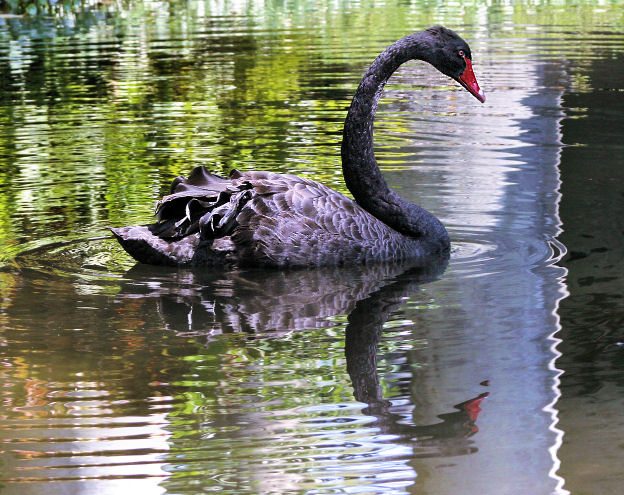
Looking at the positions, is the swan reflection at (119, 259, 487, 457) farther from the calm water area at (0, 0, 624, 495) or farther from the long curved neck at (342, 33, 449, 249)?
the long curved neck at (342, 33, 449, 249)

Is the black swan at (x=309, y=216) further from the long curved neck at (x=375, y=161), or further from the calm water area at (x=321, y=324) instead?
the calm water area at (x=321, y=324)

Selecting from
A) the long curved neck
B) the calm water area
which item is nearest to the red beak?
the long curved neck

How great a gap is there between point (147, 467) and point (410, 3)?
27.3 m

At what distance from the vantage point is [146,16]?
28.6 m

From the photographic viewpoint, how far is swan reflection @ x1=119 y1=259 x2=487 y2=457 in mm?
5660

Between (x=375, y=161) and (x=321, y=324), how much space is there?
170 centimetres

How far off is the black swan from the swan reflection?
0.12 meters

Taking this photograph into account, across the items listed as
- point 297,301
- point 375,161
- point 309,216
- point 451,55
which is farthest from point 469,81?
point 297,301

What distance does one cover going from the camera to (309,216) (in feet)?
23.1

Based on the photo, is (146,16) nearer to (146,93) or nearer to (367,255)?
(146,93)

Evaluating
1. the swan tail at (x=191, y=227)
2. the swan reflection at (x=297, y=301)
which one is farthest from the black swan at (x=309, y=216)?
the swan reflection at (x=297, y=301)

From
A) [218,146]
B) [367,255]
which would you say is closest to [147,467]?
Answer: [367,255]

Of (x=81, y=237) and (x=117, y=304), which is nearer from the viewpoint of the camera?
(x=117, y=304)

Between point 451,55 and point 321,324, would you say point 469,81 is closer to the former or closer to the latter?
point 451,55
